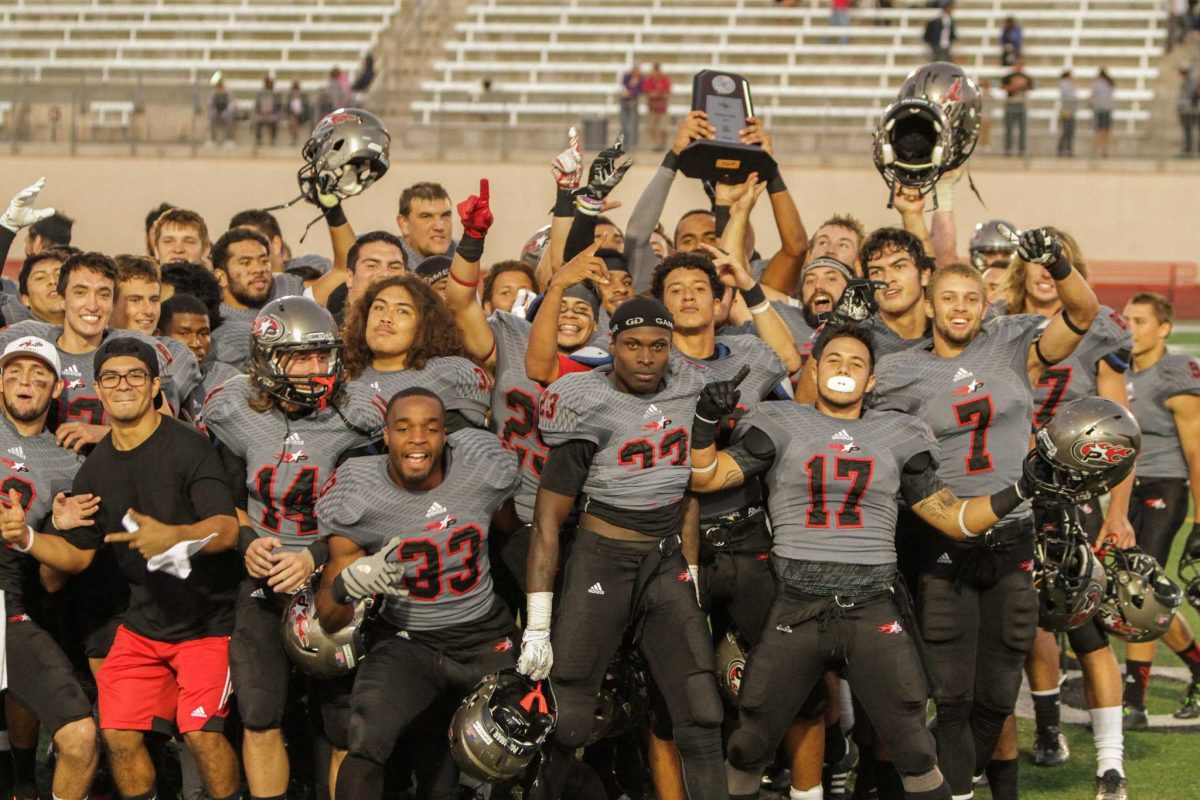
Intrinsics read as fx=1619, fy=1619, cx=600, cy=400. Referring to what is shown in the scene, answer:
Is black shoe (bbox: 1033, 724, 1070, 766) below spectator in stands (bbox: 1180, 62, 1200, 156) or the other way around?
below

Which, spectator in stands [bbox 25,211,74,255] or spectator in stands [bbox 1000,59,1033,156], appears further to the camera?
spectator in stands [bbox 1000,59,1033,156]

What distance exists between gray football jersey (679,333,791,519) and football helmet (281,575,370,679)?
1.32 m

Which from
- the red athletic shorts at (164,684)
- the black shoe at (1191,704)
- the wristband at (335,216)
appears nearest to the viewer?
the red athletic shorts at (164,684)

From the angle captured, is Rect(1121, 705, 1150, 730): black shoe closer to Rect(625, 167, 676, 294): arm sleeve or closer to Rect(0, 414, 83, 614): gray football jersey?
Rect(625, 167, 676, 294): arm sleeve

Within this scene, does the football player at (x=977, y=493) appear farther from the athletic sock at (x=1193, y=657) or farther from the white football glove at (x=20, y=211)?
the white football glove at (x=20, y=211)

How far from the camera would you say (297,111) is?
2230 cm

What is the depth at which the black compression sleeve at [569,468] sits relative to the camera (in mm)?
5398

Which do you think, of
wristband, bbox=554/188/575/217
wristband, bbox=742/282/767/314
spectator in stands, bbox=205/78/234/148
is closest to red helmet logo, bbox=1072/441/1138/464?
wristband, bbox=742/282/767/314

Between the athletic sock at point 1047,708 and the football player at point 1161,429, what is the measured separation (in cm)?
146

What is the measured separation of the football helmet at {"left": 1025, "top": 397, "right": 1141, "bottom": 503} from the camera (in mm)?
5117

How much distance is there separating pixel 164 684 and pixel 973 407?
9.72 feet

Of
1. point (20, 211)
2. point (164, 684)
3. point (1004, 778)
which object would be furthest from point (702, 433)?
point (20, 211)

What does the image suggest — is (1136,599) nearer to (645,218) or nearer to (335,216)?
(645,218)

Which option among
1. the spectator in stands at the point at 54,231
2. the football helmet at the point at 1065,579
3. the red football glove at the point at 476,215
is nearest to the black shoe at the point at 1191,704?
the football helmet at the point at 1065,579
